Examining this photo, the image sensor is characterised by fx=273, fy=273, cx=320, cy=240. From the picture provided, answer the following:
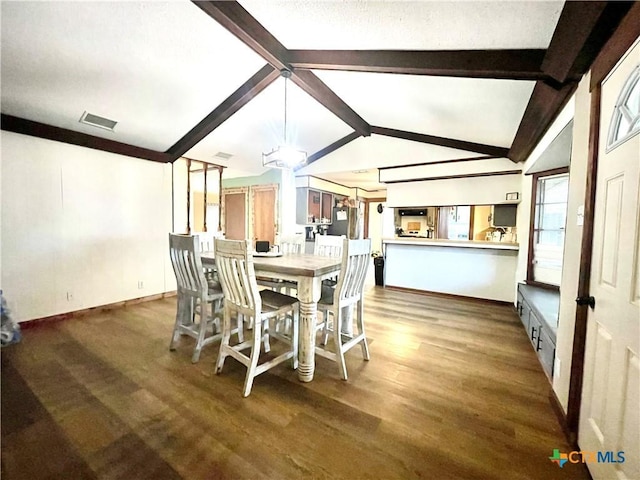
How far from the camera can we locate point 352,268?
2172mm

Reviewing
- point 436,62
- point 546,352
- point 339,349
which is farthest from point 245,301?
point 546,352

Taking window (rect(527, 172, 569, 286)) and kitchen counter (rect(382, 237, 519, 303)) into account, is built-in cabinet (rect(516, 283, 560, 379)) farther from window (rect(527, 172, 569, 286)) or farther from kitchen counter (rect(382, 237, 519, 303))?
kitchen counter (rect(382, 237, 519, 303))

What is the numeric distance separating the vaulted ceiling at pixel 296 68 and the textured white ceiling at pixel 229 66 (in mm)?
12

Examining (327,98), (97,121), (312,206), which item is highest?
(327,98)

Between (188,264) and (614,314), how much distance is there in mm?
2731

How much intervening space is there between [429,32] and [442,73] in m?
0.36

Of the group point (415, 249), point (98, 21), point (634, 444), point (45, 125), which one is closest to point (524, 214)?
point (415, 249)

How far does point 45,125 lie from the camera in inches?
123

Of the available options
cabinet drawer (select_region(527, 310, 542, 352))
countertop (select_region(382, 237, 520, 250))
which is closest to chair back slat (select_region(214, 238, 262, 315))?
cabinet drawer (select_region(527, 310, 542, 352))

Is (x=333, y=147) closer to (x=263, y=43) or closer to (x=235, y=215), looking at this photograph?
(x=263, y=43)

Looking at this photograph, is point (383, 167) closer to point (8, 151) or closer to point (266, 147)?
point (266, 147)

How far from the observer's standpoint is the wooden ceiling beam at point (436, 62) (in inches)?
71.8

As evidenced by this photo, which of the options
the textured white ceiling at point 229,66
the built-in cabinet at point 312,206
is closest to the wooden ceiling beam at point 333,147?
the textured white ceiling at point 229,66

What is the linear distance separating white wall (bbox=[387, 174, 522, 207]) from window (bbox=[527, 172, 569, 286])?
48cm
